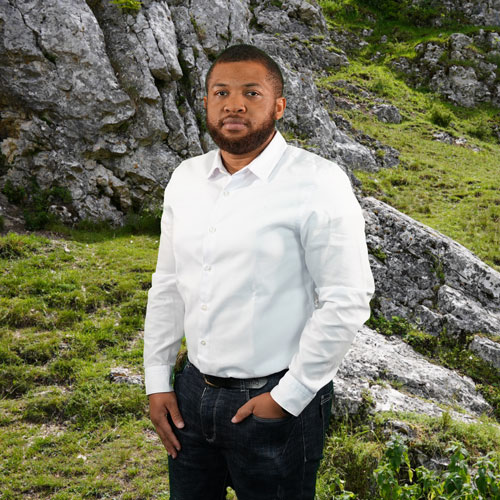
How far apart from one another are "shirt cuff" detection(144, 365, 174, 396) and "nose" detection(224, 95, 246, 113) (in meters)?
1.47

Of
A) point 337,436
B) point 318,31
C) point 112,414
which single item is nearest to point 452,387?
point 337,436

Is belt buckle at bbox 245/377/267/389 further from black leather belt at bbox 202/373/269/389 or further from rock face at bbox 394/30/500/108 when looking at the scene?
rock face at bbox 394/30/500/108

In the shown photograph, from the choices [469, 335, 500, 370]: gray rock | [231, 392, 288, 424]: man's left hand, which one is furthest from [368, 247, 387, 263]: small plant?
[231, 392, 288, 424]: man's left hand

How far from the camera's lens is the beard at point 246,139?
224 cm

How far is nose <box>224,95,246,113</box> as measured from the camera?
2.20 meters

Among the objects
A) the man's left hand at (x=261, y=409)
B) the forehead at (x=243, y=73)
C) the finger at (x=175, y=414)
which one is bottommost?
the finger at (x=175, y=414)

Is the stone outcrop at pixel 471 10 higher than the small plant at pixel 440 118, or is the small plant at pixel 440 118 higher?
the stone outcrop at pixel 471 10

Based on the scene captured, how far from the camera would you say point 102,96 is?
1190cm

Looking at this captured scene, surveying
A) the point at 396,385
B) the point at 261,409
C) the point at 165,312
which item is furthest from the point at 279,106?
the point at 396,385

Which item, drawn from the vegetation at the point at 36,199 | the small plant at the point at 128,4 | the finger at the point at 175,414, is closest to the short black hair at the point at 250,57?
the finger at the point at 175,414

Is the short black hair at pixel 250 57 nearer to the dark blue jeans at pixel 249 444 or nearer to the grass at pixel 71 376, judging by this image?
the dark blue jeans at pixel 249 444

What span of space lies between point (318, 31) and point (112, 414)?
30.0 m

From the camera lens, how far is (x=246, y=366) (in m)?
2.11

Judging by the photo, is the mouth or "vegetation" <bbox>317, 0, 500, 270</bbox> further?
"vegetation" <bbox>317, 0, 500, 270</bbox>
